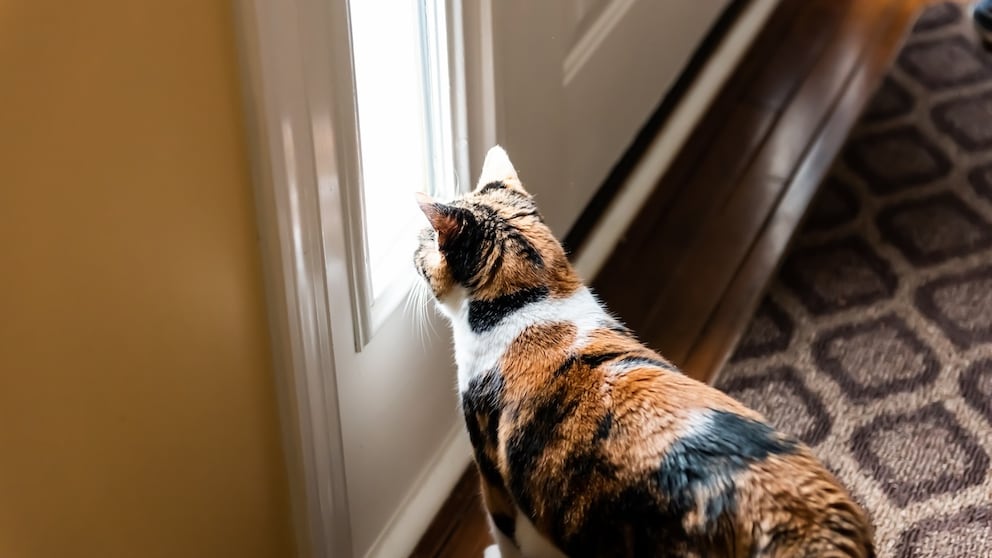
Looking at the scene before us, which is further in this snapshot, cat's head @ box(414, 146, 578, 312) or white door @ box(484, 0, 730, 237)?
white door @ box(484, 0, 730, 237)

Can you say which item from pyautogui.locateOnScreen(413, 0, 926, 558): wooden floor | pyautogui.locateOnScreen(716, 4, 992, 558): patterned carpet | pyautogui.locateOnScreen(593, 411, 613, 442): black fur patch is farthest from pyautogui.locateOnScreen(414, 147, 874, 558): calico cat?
pyautogui.locateOnScreen(716, 4, 992, 558): patterned carpet

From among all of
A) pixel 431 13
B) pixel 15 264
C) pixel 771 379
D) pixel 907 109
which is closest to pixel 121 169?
pixel 15 264

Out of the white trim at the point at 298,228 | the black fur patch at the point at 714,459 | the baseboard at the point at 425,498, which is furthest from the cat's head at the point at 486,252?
the baseboard at the point at 425,498

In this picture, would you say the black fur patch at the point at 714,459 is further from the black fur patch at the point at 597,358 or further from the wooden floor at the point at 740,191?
the wooden floor at the point at 740,191

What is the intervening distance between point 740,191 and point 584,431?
3.24ft

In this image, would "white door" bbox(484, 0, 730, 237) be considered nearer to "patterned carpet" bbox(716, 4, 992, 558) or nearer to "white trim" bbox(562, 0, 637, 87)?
"white trim" bbox(562, 0, 637, 87)

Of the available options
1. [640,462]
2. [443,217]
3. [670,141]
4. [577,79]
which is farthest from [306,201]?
[670,141]

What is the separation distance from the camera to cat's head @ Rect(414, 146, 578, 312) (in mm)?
987

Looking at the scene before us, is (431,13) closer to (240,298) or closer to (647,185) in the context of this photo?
(240,298)

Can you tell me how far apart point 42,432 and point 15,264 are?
126 millimetres

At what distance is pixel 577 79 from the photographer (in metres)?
1.51

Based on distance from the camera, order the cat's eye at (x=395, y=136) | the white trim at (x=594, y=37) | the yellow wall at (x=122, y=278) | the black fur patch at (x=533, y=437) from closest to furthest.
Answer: the yellow wall at (x=122, y=278) < the black fur patch at (x=533, y=437) < the cat's eye at (x=395, y=136) < the white trim at (x=594, y=37)

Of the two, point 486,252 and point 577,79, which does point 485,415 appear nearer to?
point 486,252

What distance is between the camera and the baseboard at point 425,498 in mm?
1267
